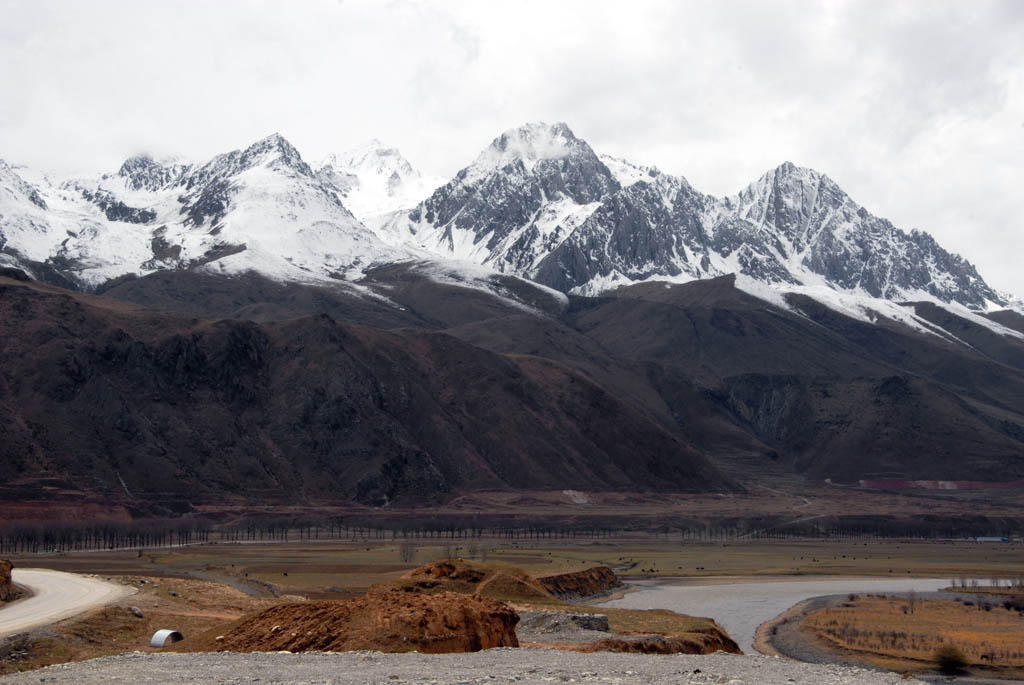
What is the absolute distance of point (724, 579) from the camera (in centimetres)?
14812

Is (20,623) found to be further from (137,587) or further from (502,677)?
(502,677)

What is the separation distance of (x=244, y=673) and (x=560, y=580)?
265ft

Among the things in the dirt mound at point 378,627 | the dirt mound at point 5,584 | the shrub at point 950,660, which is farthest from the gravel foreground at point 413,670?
the shrub at point 950,660

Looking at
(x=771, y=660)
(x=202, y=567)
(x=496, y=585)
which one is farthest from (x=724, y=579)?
(x=771, y=660)

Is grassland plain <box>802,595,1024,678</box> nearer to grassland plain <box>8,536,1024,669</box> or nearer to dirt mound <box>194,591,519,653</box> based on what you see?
grassland plain <box>8,536,1024,669</box>

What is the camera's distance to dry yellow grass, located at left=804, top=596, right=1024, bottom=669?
79.2m

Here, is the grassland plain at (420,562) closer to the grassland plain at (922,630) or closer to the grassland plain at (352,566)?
the grassland plain at (352,566)

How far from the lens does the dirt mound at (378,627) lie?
39094 mm

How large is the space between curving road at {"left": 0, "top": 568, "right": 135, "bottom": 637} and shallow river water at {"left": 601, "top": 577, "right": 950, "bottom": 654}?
42903 mm

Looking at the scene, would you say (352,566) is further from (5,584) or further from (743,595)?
(5,584)

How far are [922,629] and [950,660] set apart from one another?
20.6 m

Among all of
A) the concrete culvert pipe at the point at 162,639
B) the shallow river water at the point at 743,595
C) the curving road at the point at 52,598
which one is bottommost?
the shallow river water at the point at 743,595

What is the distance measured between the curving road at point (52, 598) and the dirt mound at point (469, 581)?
1545cm

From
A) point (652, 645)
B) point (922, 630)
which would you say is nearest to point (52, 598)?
point (652, 645)
